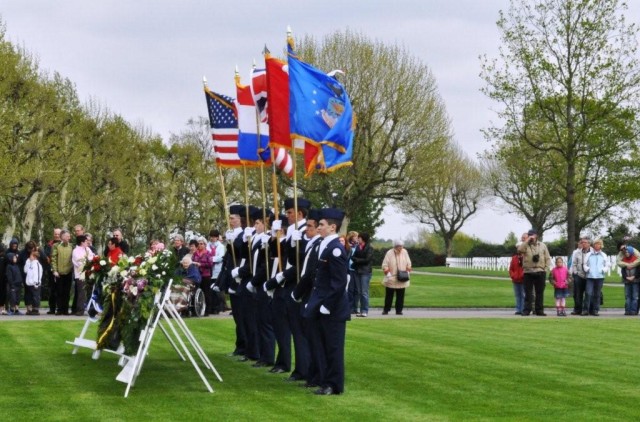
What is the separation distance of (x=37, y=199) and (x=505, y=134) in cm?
2110

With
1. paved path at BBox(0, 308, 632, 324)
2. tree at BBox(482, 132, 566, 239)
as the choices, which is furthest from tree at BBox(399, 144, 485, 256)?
paved path at BBox(0, 308, 632, 324)

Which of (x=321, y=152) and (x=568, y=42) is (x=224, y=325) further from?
(x=568, y=42)

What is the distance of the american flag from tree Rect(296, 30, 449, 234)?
127 feet

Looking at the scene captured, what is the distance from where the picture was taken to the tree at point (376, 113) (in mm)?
58844

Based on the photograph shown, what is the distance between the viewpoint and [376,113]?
195 feet

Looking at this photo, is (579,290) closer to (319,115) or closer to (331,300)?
(319,115)

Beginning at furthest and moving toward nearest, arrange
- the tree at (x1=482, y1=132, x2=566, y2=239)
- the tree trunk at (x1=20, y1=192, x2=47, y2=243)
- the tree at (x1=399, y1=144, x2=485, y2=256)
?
the tree at (x1=399, y1=144, x2=485, y2=256) < the tree at (x1=482, y1=132, x2=566, y2=239) < the tree trunk at (x1=20, y1=192, x2=47, y2=243)

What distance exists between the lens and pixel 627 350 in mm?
19609

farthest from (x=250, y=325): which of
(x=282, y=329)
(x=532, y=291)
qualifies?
(x=532, y=291)

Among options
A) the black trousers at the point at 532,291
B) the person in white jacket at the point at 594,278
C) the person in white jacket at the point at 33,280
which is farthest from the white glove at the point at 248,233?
the person in white jacket at the point at 594,278

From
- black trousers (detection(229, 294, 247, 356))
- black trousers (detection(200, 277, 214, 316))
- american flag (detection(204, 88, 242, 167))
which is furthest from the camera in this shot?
black trousers (detection(200, 277, 214, 316))

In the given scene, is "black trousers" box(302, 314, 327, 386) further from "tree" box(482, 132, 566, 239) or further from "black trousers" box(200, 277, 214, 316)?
"tree" box(482, 132, 566, 239)

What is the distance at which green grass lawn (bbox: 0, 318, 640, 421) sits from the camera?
486 inches

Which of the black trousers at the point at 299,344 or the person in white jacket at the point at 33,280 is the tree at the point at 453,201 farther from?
the black trousers at the point at 299,344
